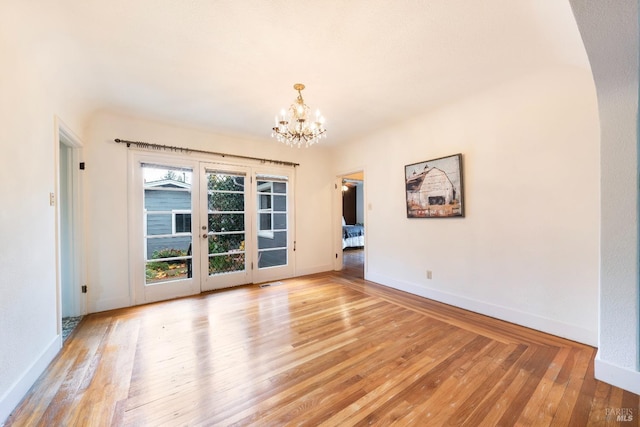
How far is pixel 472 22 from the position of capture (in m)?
1.80

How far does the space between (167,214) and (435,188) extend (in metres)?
3.92

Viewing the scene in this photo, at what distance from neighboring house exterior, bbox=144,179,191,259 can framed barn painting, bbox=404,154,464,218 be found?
11.3 ft

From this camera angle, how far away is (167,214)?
3.70 meters

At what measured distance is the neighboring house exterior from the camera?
11.7 feet

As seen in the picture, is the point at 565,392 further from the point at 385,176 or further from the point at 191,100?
the point at 191,100

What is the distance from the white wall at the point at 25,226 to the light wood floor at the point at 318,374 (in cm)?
25

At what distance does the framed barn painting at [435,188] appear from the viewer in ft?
10.3

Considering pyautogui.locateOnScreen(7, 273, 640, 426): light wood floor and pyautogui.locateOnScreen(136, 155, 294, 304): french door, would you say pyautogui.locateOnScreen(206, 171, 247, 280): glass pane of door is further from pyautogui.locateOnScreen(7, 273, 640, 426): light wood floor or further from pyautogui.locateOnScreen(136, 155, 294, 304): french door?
pyautogui.locateOnScreen(7, 273, 640, 426): light wood floor

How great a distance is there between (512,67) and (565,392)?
271 cm

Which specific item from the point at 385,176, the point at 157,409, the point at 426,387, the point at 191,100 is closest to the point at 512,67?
the point at 385,176

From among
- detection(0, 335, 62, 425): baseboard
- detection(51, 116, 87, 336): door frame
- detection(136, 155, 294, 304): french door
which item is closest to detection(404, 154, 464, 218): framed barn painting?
detection(136, 155, 294, 304): french door

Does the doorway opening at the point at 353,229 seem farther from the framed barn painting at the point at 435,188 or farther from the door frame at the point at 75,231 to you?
the door frame at the point at 75,231

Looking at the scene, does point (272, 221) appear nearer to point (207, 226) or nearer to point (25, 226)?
point (207, 226)

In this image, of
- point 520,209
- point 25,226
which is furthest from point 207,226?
point 520,209
